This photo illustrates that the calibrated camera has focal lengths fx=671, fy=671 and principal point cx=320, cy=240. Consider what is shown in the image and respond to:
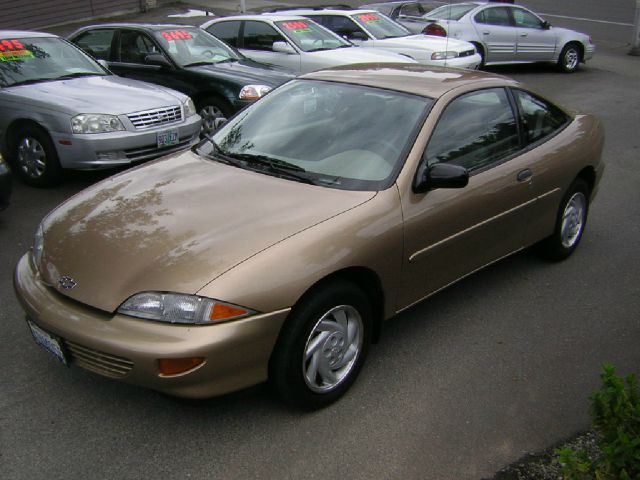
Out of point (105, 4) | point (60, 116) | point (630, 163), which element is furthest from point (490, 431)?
point (105, 4)

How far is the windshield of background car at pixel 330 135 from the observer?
12.3ft

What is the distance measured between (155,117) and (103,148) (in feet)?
2.28

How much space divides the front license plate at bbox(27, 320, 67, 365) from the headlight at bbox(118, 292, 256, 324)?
412mm

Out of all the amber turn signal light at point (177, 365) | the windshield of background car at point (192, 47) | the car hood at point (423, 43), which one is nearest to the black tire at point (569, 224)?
the amber turn signal light at point (177, 365)

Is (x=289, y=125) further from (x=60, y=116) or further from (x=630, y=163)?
(x=630, y=163)

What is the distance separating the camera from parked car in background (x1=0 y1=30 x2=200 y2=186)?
21.0 feet

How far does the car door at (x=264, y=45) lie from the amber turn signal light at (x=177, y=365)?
25.5ft

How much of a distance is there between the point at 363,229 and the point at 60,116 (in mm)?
4201

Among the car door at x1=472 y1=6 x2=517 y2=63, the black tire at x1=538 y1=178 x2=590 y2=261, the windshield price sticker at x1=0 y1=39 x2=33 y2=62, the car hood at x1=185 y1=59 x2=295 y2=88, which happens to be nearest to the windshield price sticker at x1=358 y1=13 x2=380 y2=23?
the car door at x1=472 y1=6 x2=517 y2=63

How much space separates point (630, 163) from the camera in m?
8.21

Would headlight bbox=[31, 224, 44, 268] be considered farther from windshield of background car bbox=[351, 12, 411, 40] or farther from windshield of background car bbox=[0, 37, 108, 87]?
windshield of background car bbox=[351, 12, 411, 40]

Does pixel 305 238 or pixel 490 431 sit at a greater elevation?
pixel 305 238

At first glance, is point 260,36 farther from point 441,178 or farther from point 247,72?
point 441,178

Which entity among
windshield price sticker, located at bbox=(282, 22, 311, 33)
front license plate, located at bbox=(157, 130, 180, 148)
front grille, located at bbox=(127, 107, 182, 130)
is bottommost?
front license plate, located at bbox=(157, 130, 180, 148)
